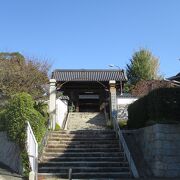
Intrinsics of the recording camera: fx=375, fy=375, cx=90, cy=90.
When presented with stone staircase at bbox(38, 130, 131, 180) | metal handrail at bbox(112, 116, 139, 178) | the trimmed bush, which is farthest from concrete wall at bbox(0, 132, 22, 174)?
metal handrail at bbox(112, 116, 139, 178)

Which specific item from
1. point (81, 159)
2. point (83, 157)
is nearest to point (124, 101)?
point (83, 157)

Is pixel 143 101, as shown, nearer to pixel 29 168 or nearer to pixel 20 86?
pixel 29 168

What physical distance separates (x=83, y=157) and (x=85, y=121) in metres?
9.88

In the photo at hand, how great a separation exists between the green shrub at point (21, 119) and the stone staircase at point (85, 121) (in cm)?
766

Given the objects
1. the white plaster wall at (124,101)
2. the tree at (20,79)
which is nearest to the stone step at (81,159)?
the tree at (20,79)

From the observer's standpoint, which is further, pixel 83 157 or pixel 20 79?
pixel 20 79

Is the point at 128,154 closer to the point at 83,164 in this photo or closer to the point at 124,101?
the point at 83,164

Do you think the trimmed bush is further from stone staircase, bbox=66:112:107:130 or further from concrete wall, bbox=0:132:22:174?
stone staircase, bbox=66:112:107:130

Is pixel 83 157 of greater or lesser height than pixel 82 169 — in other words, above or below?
above

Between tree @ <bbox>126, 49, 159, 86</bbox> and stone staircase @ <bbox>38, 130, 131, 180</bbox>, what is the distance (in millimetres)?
32942

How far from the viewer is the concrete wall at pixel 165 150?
14.7 m

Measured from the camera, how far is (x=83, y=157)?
16781 mm

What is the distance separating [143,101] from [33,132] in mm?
5494

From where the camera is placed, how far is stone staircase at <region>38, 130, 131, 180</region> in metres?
14.9
